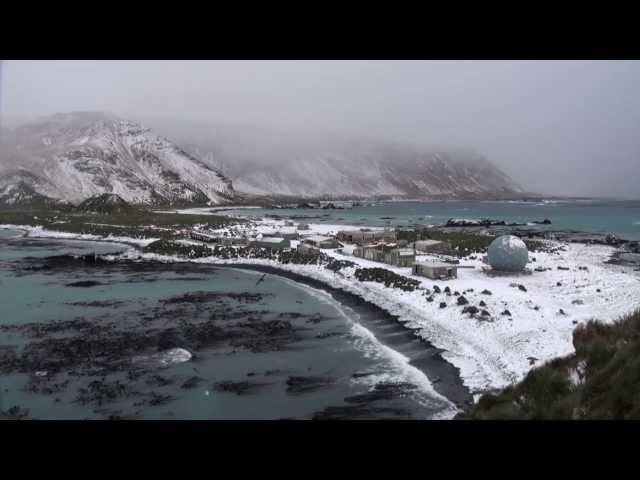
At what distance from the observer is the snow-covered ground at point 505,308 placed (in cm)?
1721

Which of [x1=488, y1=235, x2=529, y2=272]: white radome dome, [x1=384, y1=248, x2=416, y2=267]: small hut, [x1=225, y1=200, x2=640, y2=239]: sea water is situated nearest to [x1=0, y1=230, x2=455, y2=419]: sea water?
[x1=384, y1=248, x2=416, y2=267]: small hut

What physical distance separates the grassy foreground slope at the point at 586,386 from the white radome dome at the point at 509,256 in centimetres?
2304

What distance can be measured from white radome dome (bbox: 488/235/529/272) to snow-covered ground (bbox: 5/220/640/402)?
1.02 metres

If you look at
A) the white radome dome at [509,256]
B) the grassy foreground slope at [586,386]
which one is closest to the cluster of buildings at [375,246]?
the white radome dome at [509,256]

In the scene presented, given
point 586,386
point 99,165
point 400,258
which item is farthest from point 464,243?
point 99,165

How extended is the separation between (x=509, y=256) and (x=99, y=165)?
11892 centimetres

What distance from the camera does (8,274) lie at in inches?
1425

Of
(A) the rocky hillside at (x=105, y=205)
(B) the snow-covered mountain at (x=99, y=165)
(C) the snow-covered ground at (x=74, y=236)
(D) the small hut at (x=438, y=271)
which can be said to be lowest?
(C) the snow-covered ground at (x=74, y=236)

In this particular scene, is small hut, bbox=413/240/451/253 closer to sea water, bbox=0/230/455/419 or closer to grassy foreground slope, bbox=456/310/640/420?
sea water, bbox=0/230/455/419

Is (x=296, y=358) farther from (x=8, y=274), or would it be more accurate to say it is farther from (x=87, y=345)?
(x=8, y=274)

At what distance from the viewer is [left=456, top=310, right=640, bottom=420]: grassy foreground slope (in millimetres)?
6078

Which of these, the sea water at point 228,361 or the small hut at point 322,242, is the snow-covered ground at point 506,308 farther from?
the small hut at point 322,242
